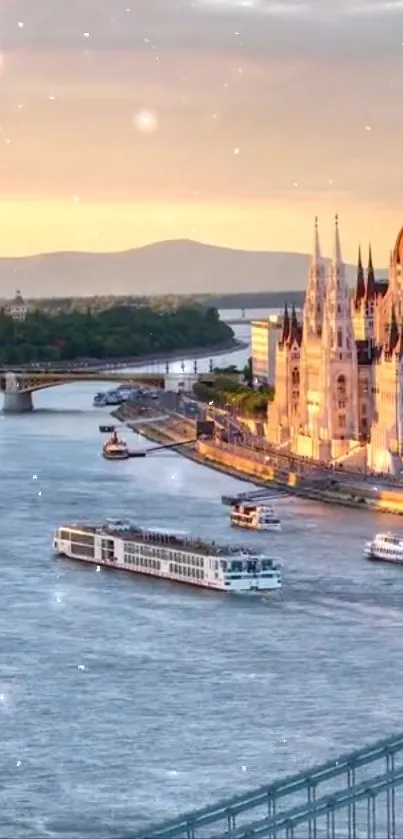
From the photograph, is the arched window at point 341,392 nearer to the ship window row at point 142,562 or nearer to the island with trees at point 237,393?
the island with trees at point 237,393

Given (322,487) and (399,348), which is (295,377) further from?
(322,487)

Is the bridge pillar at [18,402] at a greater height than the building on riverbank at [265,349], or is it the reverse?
the building on riverbank at [265,349]

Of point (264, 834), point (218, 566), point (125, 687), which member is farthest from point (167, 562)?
point (264, 834)

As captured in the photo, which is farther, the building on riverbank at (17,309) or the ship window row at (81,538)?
the building on riverbank at (17,309)

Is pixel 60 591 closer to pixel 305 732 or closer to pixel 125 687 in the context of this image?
pixel 125 687

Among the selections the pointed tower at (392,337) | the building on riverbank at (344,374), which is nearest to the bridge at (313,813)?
the building on riverbank at (344,374)

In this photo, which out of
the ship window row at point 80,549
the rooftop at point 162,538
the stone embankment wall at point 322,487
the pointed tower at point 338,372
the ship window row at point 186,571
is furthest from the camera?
the pointed tower at point 338,372

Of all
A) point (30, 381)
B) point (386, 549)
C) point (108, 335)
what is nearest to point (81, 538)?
point (386, 549)
